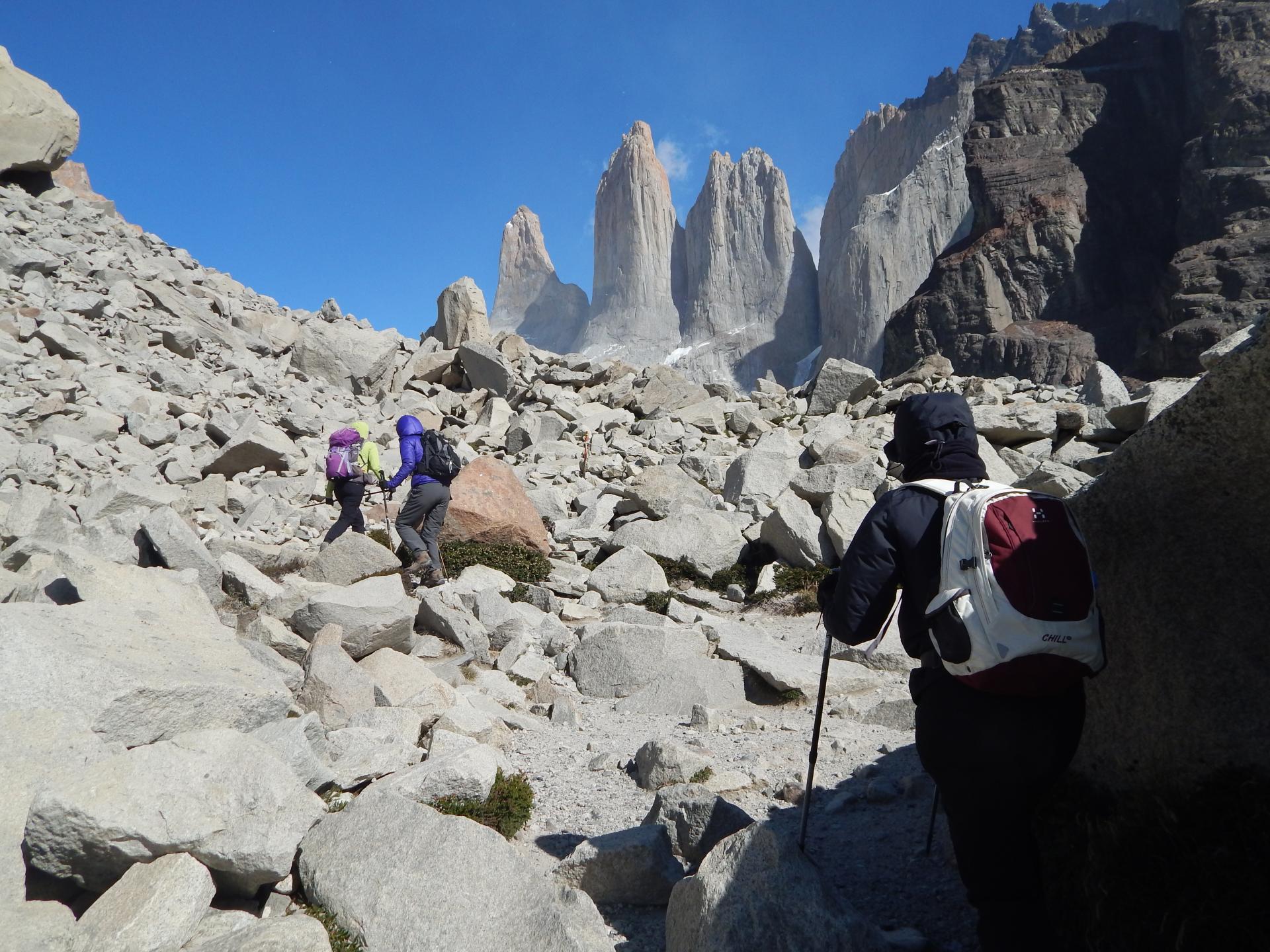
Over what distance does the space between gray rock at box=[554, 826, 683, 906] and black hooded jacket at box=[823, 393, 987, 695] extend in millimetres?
1583

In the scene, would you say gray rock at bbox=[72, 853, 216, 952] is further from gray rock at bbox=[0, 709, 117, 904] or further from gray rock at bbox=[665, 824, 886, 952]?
gray rock at bbox=[665, 824, 886, 952]

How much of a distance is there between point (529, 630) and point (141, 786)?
5.79 meters

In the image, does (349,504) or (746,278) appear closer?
(349,504)

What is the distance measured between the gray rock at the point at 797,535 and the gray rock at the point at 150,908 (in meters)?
9.10

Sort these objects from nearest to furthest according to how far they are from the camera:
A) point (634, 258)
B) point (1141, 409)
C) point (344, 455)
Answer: point (344, 455) < point (1141, 409) < point (634, 258)

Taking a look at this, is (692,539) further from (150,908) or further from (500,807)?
(150,908)

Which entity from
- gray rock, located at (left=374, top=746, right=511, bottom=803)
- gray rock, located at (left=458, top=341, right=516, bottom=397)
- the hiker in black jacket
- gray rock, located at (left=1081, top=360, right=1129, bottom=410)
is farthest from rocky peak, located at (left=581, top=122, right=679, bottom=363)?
the hiker in black jacket

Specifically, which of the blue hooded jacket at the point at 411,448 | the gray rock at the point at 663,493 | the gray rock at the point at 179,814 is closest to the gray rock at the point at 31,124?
the blue hooded jacket at the point at 411,448

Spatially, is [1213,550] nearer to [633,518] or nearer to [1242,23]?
[633,518]

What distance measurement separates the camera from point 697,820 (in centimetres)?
423

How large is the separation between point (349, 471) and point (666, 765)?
8.13 m

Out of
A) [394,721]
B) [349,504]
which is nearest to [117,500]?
[349,504]

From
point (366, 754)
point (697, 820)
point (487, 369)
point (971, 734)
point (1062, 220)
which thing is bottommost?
point (697, 820)

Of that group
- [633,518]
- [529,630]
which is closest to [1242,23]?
[633,518]
